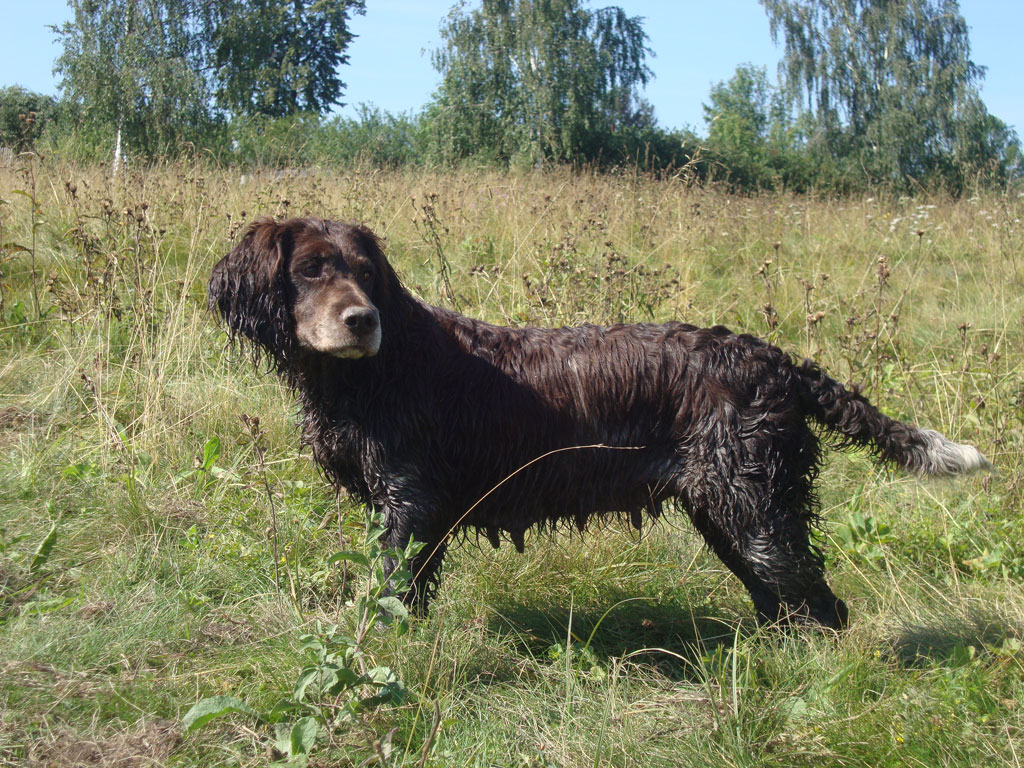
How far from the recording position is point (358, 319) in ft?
8.49

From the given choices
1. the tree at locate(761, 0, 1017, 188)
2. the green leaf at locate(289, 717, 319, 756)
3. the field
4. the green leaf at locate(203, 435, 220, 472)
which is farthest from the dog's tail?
the tree at locate(761, 0, 1017, 188)

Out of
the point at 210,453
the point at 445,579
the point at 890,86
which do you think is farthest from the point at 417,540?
the point at 890,86

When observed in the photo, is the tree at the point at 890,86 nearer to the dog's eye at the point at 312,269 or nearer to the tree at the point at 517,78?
the tree at the point at 517,78

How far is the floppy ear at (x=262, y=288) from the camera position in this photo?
9.19 ft

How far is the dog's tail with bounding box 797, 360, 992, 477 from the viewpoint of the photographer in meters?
2.91

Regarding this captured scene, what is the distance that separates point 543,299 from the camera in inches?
203

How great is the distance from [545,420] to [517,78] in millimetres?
24439

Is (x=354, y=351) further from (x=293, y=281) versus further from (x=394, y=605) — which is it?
(x=394, y=605)

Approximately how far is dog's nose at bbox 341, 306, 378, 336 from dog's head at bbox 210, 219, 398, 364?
6 cm

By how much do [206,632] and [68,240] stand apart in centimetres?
443

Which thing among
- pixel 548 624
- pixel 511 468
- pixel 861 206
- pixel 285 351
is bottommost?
pixel 548 624

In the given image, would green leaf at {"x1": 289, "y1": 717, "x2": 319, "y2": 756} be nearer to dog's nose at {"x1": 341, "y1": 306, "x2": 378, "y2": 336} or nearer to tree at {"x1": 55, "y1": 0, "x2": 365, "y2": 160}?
dog's nose at {"x1": 341, "y1": 306, "x2": 378, "y2": 336}

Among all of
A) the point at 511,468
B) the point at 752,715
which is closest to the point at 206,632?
the point at 511,468

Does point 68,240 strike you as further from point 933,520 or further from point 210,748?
point 933,520
